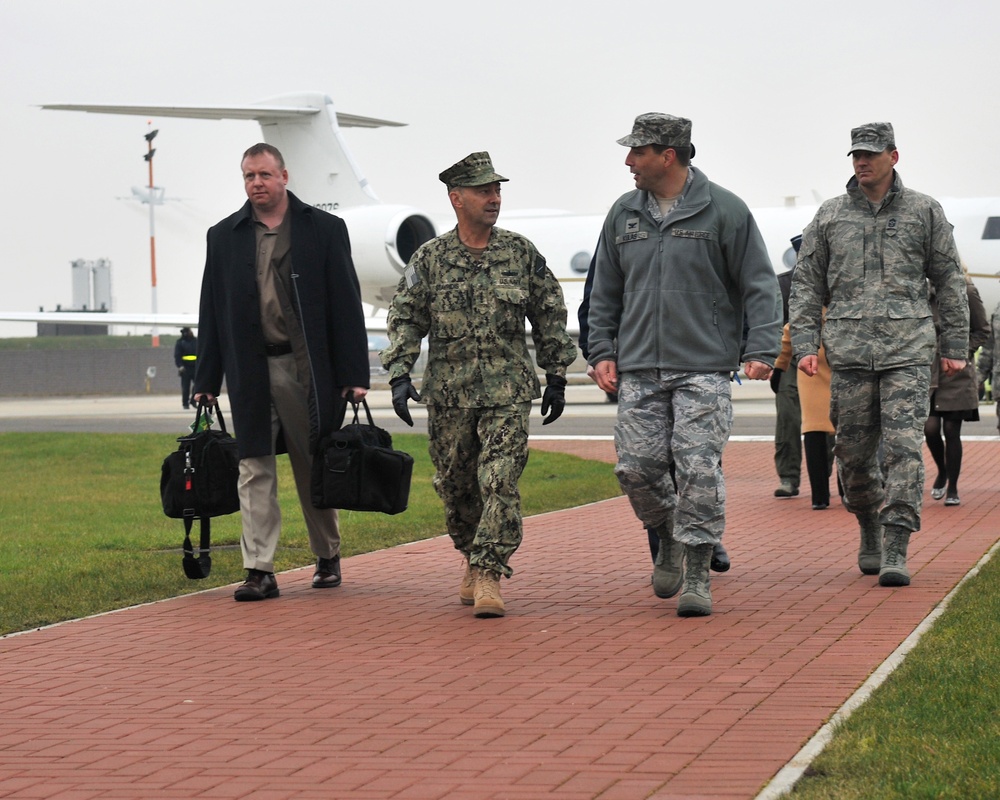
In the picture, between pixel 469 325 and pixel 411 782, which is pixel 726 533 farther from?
pixel 411 782

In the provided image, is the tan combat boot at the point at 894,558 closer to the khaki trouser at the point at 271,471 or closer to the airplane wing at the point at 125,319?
the khaki trouser at the point at 271,471

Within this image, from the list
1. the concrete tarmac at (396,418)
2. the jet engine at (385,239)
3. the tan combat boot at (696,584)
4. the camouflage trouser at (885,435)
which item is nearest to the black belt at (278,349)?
the tan combat boot at (696,584)

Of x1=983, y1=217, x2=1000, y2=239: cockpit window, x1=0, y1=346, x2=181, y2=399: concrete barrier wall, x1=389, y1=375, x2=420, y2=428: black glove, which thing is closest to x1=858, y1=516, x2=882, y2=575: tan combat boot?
x1=389, y1=375, x2=420, y2=428: black glove

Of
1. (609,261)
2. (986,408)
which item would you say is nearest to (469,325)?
(609,261)

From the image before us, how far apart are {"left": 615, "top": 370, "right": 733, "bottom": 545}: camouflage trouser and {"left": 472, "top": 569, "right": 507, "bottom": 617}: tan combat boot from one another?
732 millimetres

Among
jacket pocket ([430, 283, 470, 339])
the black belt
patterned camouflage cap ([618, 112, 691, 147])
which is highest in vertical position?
patterned camouflage cap ([618, 112, 691, 147])

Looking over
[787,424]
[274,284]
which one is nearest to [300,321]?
[274,284]

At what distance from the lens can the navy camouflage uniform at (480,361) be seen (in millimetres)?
7414

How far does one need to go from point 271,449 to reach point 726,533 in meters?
3.47

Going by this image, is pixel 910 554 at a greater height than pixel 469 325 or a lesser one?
lesser

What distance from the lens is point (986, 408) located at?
25000mm

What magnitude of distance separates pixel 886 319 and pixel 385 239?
23.0m

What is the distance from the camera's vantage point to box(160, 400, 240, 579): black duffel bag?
8.15 meters

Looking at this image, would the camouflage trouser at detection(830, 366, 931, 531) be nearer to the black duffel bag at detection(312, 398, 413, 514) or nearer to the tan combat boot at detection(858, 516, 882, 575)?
the tan combat boot at detection(858, 516, 882, 575)
